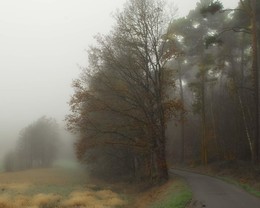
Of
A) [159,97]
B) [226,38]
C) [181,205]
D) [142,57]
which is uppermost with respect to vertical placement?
[226,38]

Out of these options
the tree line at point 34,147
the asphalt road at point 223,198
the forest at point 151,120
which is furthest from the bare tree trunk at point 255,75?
the tree line at point 34,147

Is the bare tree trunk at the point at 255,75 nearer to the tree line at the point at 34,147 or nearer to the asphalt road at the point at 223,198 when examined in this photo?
the asphalt road at the point at 223,198

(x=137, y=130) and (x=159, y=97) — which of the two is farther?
(x=137, y=130)

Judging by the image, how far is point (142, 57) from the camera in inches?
1105

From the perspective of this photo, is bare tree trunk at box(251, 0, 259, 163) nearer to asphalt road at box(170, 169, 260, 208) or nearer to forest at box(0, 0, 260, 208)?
forest at box(0, 0, 260, 208)

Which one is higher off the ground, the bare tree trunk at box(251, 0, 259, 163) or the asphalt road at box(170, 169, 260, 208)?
the bare tree trunk at box(251, 0, 259, 163)

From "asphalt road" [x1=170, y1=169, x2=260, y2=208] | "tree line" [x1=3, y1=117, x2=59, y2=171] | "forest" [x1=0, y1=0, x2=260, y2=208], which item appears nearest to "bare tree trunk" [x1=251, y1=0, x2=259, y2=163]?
"forest" [x1=0, y1=0, x2=260, y2=208]

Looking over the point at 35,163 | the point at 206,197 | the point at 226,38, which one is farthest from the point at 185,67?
the point at 35,163

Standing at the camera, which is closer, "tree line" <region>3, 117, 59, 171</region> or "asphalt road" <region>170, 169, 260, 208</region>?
"asphalt road" <region>170, 169, 260, 208</region>

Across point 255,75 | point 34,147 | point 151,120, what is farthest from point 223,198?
point 34,147

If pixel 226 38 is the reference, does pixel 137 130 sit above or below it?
below

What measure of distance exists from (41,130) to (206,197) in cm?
7315

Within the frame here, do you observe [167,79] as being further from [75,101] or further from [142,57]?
[75,101]

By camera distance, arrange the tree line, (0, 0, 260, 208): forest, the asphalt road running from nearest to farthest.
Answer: the asphalt road < (0, 0, 260, 208): forest < the tree line
